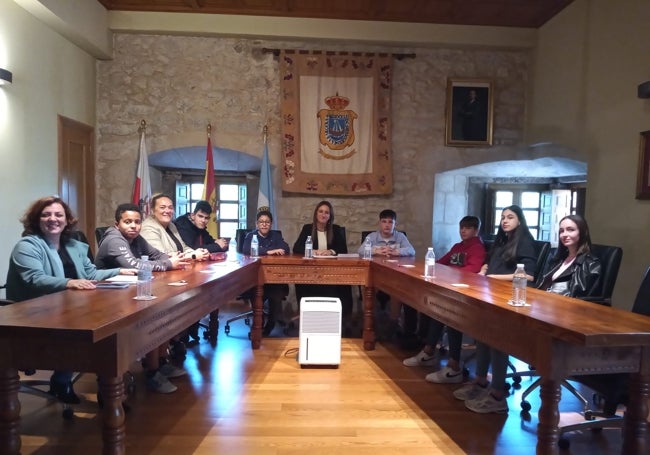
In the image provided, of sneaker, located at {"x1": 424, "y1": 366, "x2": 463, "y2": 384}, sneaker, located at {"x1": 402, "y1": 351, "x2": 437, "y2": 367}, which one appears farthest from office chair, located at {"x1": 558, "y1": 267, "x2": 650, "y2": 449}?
sneaker, located at {"x1": 402, "y1": 351, "x2": 437, "y2": 367}

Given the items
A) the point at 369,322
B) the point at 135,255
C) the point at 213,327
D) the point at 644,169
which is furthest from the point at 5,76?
the point at 644,169

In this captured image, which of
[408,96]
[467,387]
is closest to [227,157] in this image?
[408,96]

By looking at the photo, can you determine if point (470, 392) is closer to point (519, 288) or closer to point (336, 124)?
point (519, 288)

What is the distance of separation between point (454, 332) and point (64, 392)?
7.98 feet

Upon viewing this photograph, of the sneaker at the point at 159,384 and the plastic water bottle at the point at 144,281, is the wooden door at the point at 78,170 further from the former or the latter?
the plastic water bottle at the point at 144,281

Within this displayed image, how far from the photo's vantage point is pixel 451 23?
5195mm

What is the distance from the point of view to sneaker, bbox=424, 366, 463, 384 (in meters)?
3.08

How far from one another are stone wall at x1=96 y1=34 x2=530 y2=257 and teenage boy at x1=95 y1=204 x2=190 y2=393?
2.44 m

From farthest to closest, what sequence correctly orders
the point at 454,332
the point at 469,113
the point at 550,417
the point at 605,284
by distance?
the point at 469,113 → the point at 454,332 → the point at 605,284 → the point at 550,417

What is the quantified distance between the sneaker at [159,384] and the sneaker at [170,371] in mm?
169

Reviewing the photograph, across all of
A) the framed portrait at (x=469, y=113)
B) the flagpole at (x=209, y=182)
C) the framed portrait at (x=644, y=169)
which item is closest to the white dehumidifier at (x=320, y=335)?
the flagpole at (x=209, y=182)

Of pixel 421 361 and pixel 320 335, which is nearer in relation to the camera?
pixel 320 335

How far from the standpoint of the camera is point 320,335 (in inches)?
130

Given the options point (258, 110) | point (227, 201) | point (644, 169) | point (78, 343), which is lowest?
point (78, 343)
